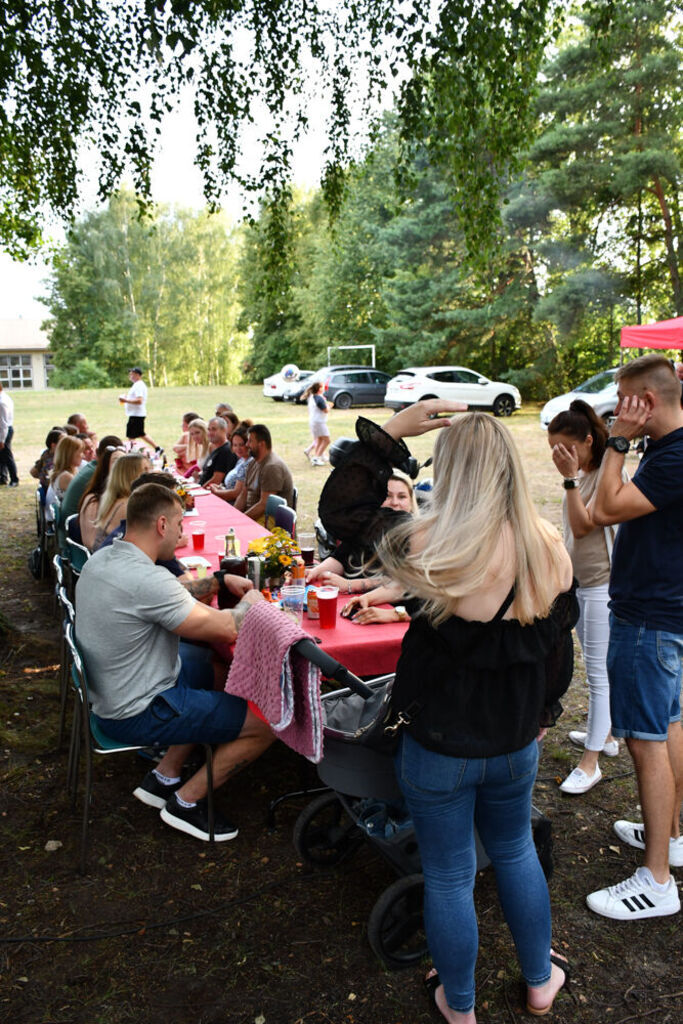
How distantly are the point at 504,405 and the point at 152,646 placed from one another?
21.2 meters

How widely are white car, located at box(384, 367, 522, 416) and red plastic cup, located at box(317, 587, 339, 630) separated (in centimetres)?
1917

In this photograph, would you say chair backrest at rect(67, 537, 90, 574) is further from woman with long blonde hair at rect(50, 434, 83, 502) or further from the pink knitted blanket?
the pink knitted blanket

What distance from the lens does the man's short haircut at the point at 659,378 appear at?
290cm

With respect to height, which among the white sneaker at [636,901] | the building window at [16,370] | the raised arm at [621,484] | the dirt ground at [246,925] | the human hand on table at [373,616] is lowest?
the dirt ground at [246,925]

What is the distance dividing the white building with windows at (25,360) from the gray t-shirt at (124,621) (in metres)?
54.5

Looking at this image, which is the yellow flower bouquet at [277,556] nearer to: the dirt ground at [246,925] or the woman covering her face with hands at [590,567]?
the dirt ground at [246,925]

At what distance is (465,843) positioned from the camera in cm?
218

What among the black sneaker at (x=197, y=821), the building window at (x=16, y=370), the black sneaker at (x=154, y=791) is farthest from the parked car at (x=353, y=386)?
the building window at (x=16, y=370)

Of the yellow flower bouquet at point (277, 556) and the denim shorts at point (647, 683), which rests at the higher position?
the yellow flower bouquet at point (277, 556)

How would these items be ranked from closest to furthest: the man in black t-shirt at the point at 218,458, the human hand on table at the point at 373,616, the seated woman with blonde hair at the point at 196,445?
the human hand on table at the point at 373,616 < the man in black t-shirt at the point at 218,458 < the seated woman with blonde hair at the point at 196,445

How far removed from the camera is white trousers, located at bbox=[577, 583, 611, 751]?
3807 mm

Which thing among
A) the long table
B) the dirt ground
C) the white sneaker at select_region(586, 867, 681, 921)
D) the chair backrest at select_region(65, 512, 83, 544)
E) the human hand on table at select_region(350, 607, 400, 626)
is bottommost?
the dirt ground

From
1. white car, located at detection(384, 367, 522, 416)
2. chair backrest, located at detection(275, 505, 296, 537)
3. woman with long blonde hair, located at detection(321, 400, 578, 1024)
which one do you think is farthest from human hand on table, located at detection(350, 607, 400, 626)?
white car, located at detection(384, 367, 522, 416)

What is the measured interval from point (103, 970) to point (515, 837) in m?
1.56
